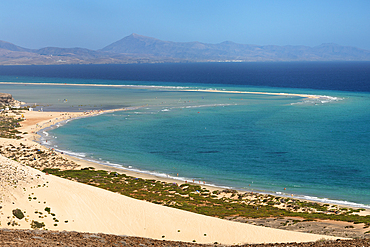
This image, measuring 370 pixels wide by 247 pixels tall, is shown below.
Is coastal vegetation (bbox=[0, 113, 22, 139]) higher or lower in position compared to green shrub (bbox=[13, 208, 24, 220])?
higher

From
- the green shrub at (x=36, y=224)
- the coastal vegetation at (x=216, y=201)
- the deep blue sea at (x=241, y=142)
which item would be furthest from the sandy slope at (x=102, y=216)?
the deep blue sea at (x=241, y=142)

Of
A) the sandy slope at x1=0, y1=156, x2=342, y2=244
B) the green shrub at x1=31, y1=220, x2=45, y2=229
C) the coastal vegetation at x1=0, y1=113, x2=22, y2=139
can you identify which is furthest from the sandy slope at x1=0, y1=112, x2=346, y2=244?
the coastal vegetation at x1=0, y1=113, x2=22, y2=139

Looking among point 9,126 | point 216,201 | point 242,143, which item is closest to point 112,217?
point 216,201

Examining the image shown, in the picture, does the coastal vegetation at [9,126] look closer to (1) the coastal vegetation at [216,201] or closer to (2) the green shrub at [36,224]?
(1) the coastal vegetation at [216,201]

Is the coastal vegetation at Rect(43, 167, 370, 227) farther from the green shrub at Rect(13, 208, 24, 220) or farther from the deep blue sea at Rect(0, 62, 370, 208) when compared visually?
the green shrub at Rect(13, 208, 24, 220)

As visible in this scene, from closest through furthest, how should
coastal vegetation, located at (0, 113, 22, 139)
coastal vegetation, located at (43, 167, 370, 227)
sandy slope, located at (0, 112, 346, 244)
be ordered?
1. sandy slope, located at (0, 112, 346, 244)
2. coastal vegetation, located at (43, 167, 370, 227)
3. coastal vegetation, located at (0, 113, 22, 139)

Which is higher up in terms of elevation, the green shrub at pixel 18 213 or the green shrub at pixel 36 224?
the green shrub at pixel 18 213

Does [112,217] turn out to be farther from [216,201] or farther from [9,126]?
[9,126]

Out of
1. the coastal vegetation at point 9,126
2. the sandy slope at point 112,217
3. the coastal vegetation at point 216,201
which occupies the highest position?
the coastal vegetation at point 9,126

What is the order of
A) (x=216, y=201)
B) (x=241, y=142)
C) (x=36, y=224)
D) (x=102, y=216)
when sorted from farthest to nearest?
(x=241, y=142) < (x=216, y=201) < (x=102, y=216) < (x=36, y=224)
